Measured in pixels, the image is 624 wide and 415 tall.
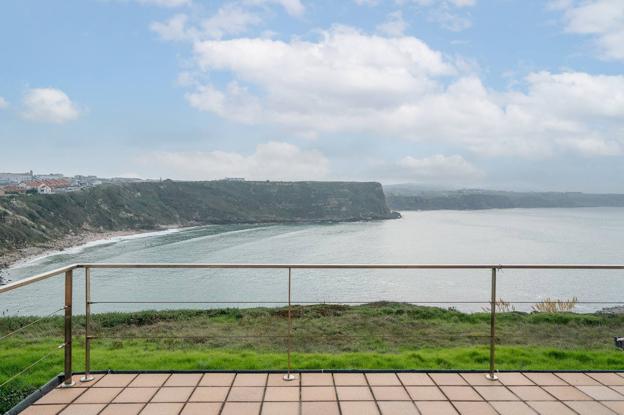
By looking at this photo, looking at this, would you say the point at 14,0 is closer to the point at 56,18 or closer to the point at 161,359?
the point at 56,18

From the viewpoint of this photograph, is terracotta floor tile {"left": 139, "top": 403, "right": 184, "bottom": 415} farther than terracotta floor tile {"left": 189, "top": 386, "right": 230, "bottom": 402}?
No

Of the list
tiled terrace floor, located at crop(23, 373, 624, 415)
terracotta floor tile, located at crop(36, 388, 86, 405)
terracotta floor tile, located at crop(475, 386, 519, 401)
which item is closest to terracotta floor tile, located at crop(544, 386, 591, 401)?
tiled terrace floor, located at crop(23, 373, 624, 415)

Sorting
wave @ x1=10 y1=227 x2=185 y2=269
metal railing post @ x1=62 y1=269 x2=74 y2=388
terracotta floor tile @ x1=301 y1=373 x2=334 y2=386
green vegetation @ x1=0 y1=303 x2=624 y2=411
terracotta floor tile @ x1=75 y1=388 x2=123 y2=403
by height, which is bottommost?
wave @ x1=10 y1=227 x2=185 y2=269

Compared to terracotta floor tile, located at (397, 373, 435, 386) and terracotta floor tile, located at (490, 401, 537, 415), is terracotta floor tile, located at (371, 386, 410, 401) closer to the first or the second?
terracotta floor tile, located at (397, 373, 435, 386)

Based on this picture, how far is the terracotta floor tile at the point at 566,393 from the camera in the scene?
312cm

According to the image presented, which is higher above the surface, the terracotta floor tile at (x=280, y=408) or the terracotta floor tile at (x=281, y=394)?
the terracotta floor tile at (x=280, y=408)

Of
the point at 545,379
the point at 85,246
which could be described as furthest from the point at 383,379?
the point at 85,246

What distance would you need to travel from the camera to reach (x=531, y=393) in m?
3.21

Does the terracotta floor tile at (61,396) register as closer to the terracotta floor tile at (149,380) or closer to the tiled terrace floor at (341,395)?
the tiled terrace floor at (341,395)

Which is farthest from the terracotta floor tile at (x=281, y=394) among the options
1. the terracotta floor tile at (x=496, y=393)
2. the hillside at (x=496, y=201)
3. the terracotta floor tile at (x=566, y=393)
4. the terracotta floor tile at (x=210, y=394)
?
the hillside at (x=496, y=201)

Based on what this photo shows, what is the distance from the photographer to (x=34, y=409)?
295 cm

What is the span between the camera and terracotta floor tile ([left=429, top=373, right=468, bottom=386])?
11.1 feet

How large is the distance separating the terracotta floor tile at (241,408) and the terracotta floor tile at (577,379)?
225 centimetres

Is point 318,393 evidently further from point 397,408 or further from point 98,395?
point 98,395
